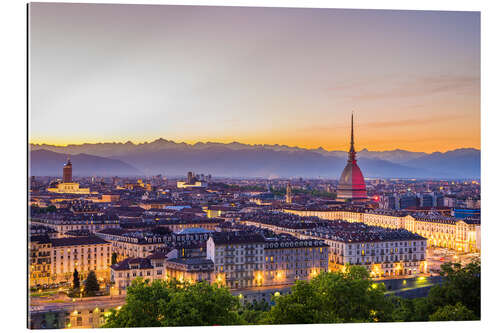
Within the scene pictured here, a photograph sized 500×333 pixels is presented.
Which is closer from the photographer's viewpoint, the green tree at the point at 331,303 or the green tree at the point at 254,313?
the green tree at the point at 331,303

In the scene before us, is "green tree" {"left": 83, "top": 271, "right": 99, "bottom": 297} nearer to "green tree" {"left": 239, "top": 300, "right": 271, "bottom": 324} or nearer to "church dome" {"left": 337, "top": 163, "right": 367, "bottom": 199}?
"green tree" {"left": 239, "top": 300, "right": 271, "bottom": 324}

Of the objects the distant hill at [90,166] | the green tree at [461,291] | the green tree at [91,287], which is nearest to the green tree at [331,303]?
the green tree at [461,291]

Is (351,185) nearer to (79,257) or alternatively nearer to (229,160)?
(229,160)

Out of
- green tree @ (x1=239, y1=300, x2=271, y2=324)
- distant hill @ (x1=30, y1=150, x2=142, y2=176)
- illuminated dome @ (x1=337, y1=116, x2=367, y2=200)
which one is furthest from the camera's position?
illuminated dome @ (x1=337, y1=116, x2=367, y2=200)

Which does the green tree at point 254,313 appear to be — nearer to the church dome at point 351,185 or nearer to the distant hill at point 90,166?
the distant hill at point 90,166

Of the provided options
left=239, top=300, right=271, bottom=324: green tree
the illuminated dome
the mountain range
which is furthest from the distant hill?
the illuminated dome

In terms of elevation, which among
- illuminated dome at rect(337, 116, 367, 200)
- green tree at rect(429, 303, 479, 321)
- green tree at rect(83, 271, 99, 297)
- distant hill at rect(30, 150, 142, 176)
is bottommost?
green tree at rect(83, 271, 99, 297)

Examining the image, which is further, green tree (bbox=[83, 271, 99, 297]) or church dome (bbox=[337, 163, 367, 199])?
church dome (bbox=[337, 163, 367, 199])

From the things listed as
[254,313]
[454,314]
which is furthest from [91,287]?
[454,314]
